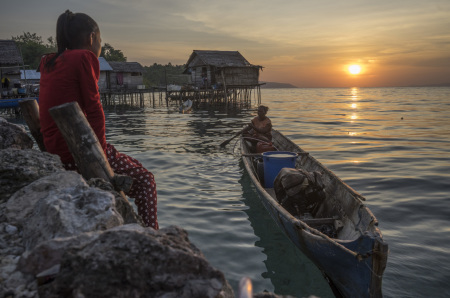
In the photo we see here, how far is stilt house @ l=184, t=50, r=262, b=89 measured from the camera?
34.2 m

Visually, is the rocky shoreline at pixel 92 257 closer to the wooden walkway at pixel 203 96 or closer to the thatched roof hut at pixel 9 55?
the wooden walkway at pixel 203 96

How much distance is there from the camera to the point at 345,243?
11.2 feet

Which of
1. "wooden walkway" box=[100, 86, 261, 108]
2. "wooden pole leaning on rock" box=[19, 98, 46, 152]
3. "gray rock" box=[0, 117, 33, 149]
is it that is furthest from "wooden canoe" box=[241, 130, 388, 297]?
"wooden walkway" box=[100, 86, 261, 108]

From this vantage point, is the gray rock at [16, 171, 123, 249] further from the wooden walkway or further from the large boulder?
the wooden walkway

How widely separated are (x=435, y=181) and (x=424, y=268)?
4.93 metres

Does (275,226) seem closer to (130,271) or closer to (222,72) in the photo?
(130,271)

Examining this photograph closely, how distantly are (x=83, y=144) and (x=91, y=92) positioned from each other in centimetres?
48

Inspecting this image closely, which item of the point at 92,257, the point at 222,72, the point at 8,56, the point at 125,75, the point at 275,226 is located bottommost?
the point at 275,226

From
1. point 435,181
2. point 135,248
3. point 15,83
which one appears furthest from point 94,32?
point 15,83

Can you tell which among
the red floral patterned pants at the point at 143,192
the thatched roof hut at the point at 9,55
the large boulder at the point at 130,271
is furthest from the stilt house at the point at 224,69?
the large boulder at the point at 130,271

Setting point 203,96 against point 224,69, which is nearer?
point 224,69

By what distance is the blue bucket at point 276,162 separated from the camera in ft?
20.2

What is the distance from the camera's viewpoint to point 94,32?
277 cm

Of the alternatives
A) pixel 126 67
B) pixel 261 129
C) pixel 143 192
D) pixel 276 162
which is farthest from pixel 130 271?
pixel 126 67
